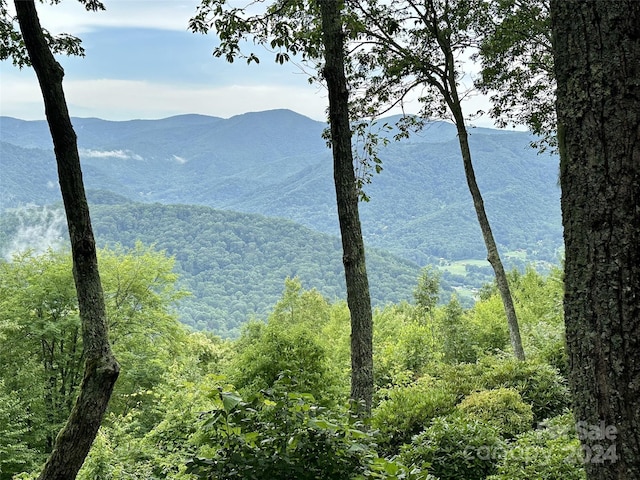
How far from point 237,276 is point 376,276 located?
43214mm

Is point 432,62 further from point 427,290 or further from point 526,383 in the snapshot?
point 427,290

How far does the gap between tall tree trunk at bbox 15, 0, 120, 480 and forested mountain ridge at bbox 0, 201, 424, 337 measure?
91090mm

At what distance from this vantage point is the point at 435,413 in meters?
6.81

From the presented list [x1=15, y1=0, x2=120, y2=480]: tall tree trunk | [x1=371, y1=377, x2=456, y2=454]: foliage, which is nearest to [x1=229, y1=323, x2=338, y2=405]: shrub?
[x1=371, y1=377, x2=456, y2=454]: foliage

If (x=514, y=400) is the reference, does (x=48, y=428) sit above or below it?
below

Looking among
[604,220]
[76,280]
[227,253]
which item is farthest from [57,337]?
[227,253]

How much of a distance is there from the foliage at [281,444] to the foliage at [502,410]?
3.94 m

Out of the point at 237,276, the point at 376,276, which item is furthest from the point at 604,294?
the point at 237,276

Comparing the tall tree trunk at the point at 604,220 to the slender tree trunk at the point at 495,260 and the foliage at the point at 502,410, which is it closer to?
the foliage at the point at 502,410

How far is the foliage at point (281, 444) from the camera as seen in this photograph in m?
2.40

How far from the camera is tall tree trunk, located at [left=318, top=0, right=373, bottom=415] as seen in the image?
15.1 feet

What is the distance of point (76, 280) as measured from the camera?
337cm

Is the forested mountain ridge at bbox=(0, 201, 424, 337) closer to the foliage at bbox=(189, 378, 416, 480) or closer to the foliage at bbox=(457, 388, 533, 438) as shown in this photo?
the foliage at bbox=(457, 388, 533, 438)

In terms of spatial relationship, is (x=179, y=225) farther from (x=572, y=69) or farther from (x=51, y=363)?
(x=572, y=69)
